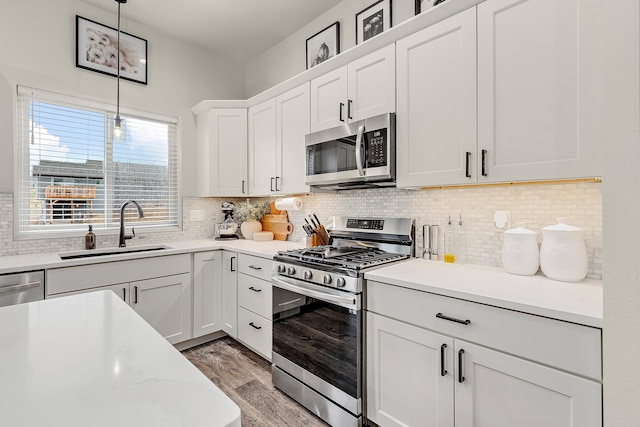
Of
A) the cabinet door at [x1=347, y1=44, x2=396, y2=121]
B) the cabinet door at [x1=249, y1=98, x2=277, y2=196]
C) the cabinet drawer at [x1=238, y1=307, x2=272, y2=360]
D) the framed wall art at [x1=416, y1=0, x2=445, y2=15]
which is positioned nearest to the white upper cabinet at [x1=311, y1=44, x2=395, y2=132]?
the cabinet door at [x1=347, y1=44, x2=396, y2=121]

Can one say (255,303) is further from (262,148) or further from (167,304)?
(262,148)

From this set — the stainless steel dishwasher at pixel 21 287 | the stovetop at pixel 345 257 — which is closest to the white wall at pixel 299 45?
the stovetop at pixel 345 257

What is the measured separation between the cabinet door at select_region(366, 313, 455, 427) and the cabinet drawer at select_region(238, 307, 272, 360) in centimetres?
94

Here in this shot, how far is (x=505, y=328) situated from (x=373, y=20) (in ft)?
7.69

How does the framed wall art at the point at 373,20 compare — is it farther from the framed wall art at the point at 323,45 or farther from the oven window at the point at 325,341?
the oven window at the point at 325,341

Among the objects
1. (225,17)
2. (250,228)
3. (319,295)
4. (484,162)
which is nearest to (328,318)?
(319,295)

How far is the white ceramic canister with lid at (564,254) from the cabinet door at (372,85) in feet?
3.60

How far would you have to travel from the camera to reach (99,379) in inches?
23.5

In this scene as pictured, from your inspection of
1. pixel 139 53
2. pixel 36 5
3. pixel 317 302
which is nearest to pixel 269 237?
pixel 317 302

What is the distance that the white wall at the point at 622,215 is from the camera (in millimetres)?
934

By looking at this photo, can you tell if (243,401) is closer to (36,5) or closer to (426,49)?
(426,49)

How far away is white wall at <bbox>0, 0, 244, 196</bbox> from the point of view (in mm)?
2357

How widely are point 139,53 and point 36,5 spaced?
2.40 feet

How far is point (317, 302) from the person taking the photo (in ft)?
6.16
